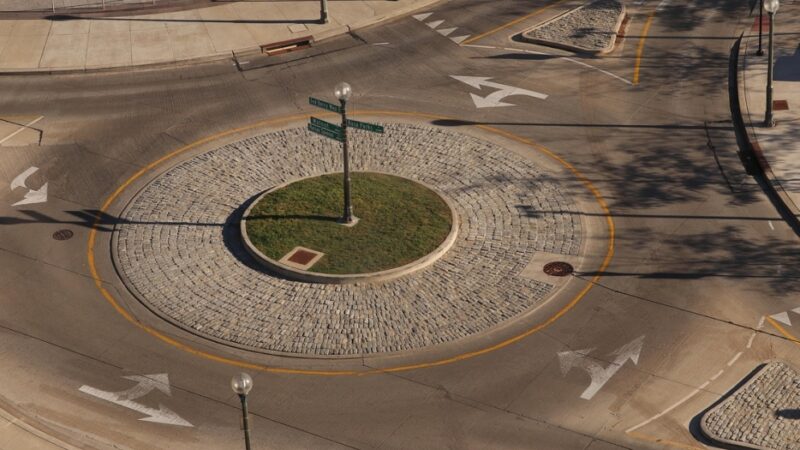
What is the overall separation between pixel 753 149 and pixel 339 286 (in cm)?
1536

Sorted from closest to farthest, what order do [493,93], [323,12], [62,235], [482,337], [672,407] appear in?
[672,407]
[482,337]
[62,235]
[493,93]
[323,12]

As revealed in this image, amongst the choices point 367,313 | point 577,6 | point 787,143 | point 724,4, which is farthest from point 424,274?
point 724,4

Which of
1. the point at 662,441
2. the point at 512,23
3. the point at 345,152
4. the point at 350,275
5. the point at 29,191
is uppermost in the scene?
the point at 345,152

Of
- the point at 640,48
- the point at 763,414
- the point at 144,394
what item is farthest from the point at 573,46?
the point at 144,394

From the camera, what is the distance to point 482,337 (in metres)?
30.7

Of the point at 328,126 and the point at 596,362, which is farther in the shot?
the point at 328,126

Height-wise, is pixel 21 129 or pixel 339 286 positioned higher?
pixel 21 129

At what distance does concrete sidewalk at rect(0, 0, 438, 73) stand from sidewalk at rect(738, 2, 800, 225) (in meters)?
14.2

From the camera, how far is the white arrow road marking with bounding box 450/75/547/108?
141ft

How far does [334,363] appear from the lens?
98.0ft

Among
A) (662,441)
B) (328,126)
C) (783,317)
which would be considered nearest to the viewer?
(662,441)

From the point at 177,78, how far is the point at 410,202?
43.7ft

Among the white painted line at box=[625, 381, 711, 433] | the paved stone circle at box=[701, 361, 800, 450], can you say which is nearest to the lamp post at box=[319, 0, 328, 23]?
the white painted line at box=[625, 381, 711, 433]

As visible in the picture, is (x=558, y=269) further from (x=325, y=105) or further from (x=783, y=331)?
(x=325, y=105)
